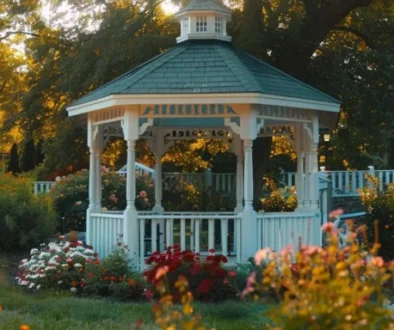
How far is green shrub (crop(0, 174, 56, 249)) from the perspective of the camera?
45.9ft

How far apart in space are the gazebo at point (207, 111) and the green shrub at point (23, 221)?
1715 mm

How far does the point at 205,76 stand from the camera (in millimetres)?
11461

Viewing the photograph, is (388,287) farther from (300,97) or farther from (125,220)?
(125,220)

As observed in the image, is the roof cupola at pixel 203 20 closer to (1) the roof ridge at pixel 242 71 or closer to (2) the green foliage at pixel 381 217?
(1) the roof ridge at pixel 242 71

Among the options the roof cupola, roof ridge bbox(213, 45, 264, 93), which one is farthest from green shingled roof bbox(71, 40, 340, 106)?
the roof cupola

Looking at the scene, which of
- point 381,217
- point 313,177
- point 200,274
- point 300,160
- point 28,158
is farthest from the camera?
point 28,158

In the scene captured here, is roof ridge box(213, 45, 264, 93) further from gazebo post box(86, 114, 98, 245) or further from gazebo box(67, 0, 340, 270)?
gazebo post box(86, 114, 98, 245)

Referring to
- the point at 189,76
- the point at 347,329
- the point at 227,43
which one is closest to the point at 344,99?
the point at 227,43

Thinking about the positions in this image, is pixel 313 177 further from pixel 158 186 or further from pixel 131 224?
pixel 158 186

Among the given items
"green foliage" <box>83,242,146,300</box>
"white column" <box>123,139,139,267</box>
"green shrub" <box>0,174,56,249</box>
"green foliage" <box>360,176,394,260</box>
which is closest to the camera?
"green foliage" <box>83,242,146,300</box>

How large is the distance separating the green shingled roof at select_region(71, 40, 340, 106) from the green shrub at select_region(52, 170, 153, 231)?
4.66m

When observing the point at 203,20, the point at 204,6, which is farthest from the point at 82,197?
the point at 204,6

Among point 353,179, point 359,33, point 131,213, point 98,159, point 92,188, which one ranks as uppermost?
point 359,33

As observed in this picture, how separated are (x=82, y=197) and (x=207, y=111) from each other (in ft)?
21.3
